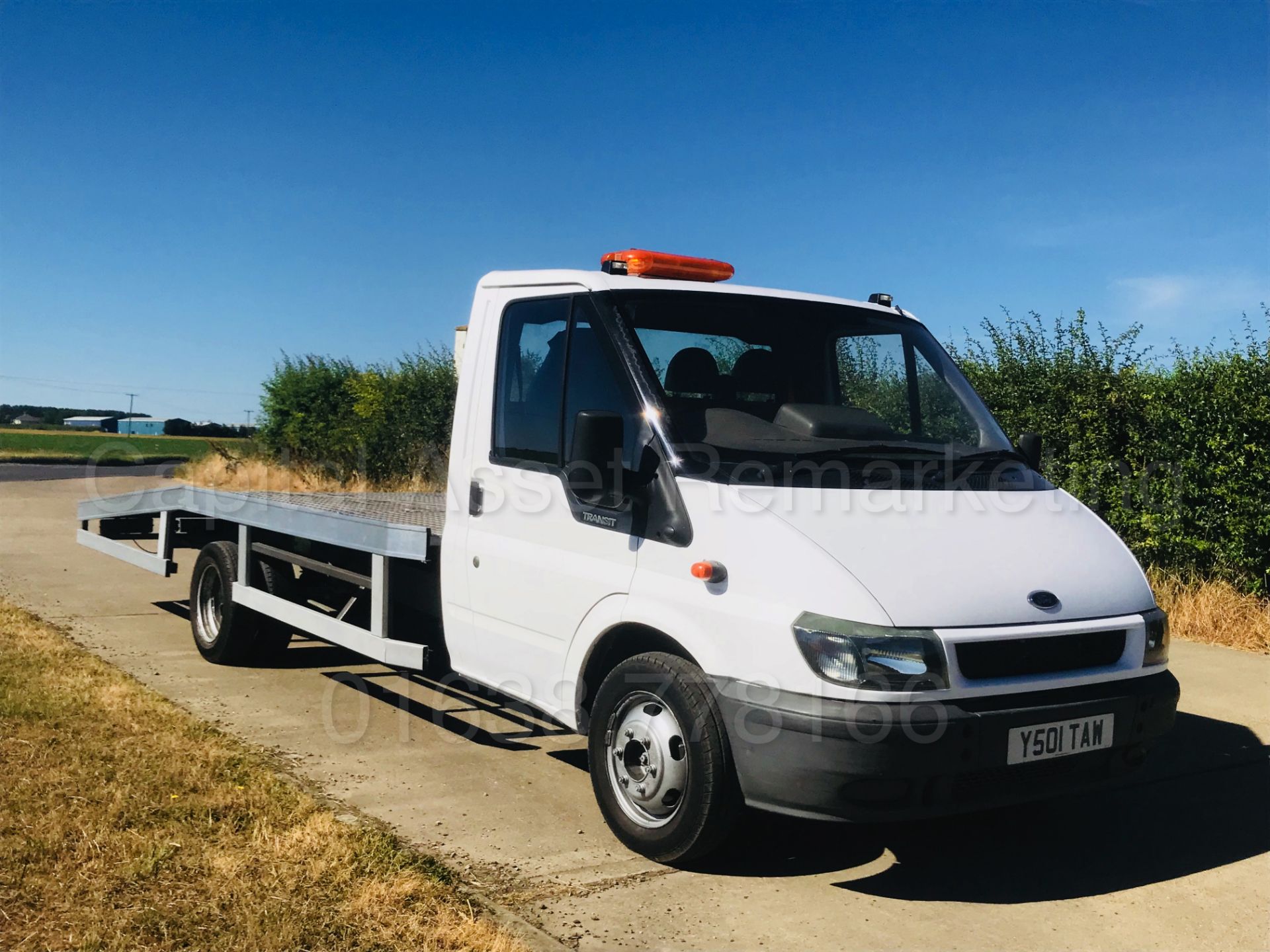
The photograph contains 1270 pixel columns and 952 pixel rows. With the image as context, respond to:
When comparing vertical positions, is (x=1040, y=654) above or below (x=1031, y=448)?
below

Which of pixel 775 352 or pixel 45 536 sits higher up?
pixel 775 352

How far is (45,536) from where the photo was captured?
14203 mm

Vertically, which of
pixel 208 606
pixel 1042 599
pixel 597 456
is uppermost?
pixel 597 456

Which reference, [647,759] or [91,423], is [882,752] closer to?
[647,759]

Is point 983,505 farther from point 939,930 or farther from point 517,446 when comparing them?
point 517,446

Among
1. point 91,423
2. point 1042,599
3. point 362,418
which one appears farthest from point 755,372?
point 91,423

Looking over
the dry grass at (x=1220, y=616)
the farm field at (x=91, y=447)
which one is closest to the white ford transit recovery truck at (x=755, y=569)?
the dry grass at (x=1220, y=616)

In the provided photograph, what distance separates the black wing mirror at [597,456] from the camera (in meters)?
3.96

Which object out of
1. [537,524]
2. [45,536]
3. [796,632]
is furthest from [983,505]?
[45,536]

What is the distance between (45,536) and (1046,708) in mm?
13812

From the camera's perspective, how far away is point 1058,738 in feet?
12.2

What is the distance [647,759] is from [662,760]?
0.37ft

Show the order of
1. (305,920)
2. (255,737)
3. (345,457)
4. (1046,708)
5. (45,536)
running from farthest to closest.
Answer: (345,457)
(45,536)
(255,737)
(1046,708)
(305,920)

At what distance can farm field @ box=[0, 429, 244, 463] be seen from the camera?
46.4m
